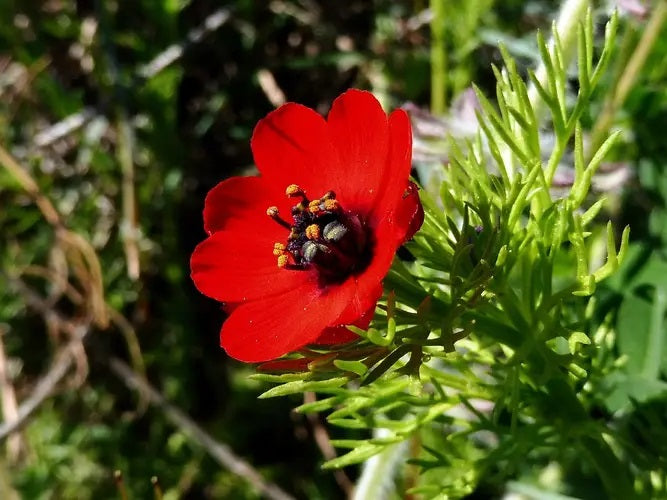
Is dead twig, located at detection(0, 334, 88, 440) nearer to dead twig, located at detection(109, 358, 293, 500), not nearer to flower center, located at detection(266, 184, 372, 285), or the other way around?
dead twig, located at detection(109, 358, 293, 500)

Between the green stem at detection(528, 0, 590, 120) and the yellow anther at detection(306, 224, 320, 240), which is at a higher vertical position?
the green stem at detection(528, 0, 590, 120)

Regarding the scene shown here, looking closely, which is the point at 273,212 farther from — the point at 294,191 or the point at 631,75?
the point at 631,75

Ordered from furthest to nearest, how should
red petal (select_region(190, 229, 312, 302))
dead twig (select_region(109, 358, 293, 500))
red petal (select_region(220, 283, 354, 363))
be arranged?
1. dead twig (select_region(109, 358, 293, 500))
2. red petal (select_region(190, 229, 312, 302))
3. red petal (select_region(220, 283, 354, 363))

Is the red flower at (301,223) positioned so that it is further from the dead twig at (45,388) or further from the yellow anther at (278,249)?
the dead twig at (45,388)

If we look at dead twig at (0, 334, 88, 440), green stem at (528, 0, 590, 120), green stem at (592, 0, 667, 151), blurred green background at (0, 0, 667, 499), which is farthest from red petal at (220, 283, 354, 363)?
dead twig at (0, 334, 88, 440)

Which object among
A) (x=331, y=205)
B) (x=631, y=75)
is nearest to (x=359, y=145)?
(x=331, y=205)

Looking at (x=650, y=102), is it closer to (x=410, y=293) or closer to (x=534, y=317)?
(x=534, y=317)

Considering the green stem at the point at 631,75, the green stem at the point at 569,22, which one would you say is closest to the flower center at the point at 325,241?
the green stem at the point at 569,22
